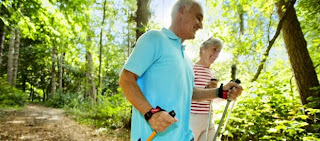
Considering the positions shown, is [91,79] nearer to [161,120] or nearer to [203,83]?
[203,83]

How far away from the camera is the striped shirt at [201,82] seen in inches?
111

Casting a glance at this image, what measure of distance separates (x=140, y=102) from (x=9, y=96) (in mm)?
14791

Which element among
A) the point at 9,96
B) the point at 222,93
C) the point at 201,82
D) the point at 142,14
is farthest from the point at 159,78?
the point at 9,96

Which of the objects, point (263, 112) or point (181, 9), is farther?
point (263, 112)

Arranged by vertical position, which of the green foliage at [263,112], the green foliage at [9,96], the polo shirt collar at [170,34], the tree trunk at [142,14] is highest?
the tree trunk at [142,14]

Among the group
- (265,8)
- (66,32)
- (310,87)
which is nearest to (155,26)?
(265,8)

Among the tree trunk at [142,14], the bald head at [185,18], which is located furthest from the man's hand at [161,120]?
the tree trunk at [142,14]

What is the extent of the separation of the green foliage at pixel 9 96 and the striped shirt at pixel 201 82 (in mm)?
12731

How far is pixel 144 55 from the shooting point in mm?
1383

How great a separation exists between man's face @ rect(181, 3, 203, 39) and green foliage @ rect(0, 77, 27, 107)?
13472mm

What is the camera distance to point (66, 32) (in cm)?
798

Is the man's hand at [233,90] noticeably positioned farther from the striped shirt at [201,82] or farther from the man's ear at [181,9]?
the striped shirt at [201,82]

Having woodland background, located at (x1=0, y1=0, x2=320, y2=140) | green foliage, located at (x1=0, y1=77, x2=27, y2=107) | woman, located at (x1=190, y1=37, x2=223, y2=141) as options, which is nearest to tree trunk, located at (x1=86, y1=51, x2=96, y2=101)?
woodland background, located at (x1=0, y1=0, x2=320, y2=140)

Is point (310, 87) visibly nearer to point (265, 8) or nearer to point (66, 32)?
point (265, 8)
